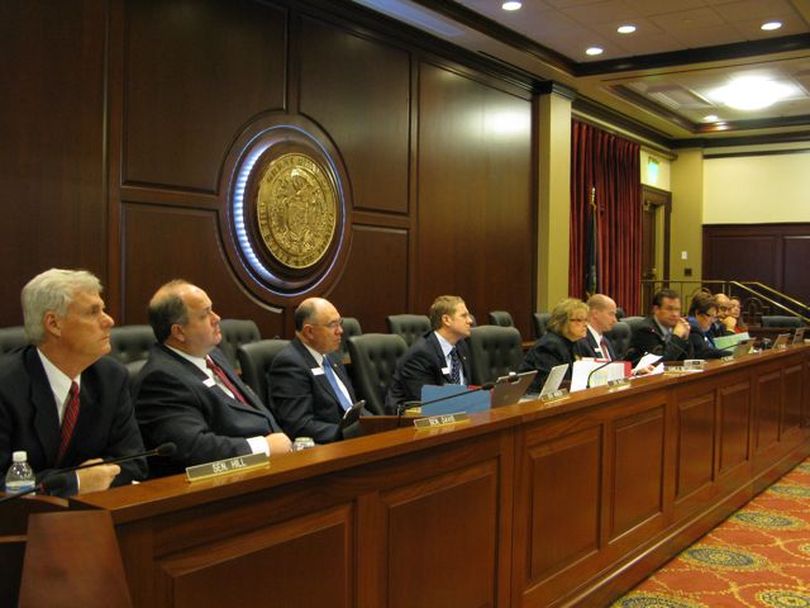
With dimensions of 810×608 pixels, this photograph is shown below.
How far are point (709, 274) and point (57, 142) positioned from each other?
1054 centimetres

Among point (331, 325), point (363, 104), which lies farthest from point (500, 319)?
point (331, 325)

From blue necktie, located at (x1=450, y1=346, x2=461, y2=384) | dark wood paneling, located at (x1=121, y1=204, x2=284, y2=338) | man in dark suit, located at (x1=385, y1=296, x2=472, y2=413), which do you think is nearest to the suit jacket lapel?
man in dark suit, located at (x1=385, y1=296, x2=472, y2=413)

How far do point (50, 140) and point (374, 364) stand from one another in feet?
6.58

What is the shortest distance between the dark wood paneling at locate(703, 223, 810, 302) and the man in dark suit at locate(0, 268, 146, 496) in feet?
38.6

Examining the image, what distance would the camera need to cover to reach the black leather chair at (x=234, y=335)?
4.59 metres

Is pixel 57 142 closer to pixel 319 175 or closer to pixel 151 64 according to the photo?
pixel 151 64

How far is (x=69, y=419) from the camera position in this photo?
2129mm

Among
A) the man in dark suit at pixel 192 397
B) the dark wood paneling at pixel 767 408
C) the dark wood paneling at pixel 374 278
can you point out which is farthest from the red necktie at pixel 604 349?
the man in dark suit at pixel 192 397

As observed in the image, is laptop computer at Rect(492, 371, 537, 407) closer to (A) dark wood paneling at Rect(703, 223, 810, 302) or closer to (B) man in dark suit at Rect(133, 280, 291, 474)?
(B) man in dark suit at Rect(133, 280, 291, 474)

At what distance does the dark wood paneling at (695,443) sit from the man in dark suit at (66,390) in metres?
2.56

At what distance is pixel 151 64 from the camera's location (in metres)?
4.84

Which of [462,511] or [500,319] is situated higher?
[500,319]

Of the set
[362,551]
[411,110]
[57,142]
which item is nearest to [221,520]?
[362,551]

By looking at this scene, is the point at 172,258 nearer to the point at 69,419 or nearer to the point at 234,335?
the point at 234,335
